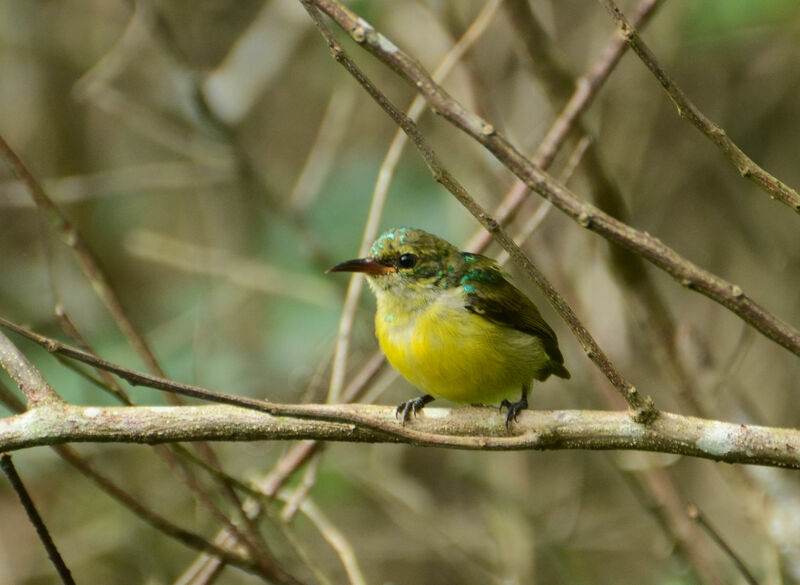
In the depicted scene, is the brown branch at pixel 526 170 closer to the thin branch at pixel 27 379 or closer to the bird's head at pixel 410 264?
the thin branch at pixel 27 379

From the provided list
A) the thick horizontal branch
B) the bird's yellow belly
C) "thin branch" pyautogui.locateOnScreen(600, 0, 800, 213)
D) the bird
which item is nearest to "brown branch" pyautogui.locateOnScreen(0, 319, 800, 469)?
the thick horizontal branch

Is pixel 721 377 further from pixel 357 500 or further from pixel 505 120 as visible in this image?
pixel 357 500

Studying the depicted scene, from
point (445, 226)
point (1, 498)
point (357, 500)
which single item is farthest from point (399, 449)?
point (1, 498)

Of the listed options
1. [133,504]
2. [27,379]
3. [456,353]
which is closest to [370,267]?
[456,353]

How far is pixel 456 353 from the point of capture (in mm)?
3311

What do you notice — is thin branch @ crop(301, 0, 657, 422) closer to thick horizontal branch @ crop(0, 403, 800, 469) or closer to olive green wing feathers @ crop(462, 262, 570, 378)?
thick horizontal branch @ crop(0, 403, 800, 469)

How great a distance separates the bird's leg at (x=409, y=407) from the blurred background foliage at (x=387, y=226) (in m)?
1.28

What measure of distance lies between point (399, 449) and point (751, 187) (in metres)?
3.03

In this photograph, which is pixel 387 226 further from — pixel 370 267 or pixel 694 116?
pixel 694 116

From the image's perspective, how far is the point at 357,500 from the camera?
6703mm

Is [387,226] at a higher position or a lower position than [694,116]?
higher

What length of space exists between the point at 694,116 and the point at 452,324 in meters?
1.68

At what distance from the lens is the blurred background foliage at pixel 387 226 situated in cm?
501

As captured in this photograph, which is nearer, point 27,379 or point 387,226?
point 27,379
